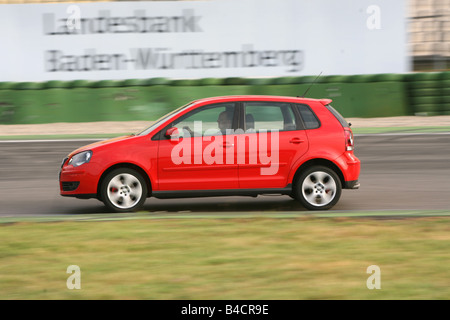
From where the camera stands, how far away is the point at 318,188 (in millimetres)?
9492

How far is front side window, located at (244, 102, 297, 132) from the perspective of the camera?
9430 millimetres

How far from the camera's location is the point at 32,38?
25797 mm

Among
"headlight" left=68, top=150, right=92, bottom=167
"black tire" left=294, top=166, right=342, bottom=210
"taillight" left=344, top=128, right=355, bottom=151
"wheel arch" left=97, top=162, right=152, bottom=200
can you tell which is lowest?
"black tire" left=294, top=166, right=342, bottom=210

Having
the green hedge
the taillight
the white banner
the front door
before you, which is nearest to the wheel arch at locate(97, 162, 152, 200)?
the front door

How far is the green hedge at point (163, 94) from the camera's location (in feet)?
72.1

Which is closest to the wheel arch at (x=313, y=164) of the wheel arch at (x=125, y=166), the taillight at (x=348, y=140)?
the taillight at (x=348, y=140)

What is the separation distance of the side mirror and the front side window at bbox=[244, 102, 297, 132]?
0.87m

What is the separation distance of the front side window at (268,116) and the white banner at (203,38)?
1586 centimetres

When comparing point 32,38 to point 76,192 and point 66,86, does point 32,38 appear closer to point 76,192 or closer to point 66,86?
point 66,86

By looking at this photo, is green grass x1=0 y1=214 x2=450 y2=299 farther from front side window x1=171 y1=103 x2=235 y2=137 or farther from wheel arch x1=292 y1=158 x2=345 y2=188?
front side window x1=171 y1=103 x2=235 y2=137

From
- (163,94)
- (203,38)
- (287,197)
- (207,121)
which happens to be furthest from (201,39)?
(207,121)

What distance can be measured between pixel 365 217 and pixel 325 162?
3.54 ft

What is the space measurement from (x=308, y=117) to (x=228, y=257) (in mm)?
3248
